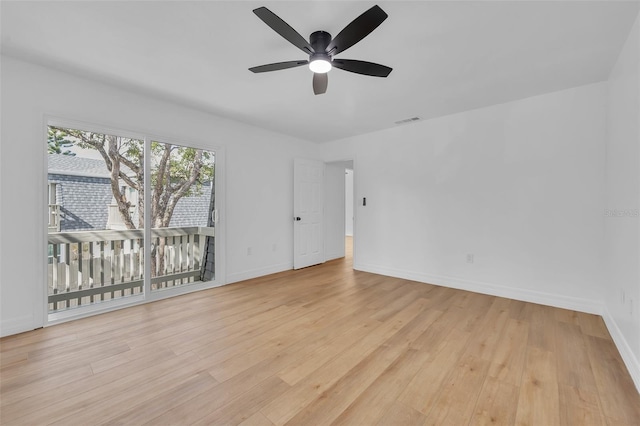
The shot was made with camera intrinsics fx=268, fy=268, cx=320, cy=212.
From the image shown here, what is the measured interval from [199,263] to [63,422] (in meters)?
2.76

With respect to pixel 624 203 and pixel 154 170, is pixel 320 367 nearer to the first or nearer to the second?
pixel 624 203

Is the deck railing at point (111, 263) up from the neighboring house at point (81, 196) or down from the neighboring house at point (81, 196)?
down

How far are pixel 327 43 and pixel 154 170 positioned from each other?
281 cm

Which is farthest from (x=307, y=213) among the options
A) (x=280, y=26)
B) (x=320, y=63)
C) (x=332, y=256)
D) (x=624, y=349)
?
(x=624, y=349)

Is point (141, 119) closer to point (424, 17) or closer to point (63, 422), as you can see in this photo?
point (63, 422)

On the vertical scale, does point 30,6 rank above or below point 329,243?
above

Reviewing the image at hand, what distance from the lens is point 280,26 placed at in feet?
5.69

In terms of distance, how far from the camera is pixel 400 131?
Answer: 4551 millimetres

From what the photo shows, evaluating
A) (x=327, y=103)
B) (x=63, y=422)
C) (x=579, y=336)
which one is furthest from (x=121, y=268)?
(x=579, y=336)

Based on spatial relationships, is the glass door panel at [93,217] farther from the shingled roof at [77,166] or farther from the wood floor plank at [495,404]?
the wood floor plank at [495,404]

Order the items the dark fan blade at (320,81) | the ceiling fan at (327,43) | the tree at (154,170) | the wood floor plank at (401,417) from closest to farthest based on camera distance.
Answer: the wood floor plank at (401,417), the ceiling fan at (327,43), the dark fan blade at (320,81), the tree at (154,170)

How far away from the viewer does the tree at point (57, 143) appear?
111 inches

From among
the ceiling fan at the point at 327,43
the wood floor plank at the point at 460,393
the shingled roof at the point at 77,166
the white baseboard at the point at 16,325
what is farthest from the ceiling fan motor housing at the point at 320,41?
the white baseboard at the point at 16,325

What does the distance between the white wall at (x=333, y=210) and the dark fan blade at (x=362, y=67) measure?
3.68m
